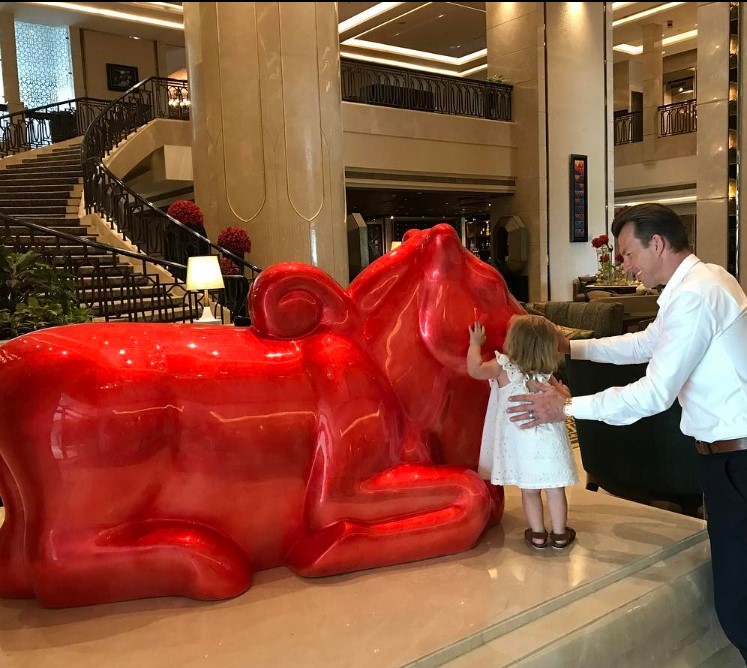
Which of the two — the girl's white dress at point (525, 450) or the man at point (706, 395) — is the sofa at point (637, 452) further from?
the girl's white dress at point (525, 450)

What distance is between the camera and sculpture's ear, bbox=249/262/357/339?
1.69 metres

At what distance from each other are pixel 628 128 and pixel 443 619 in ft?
59.4

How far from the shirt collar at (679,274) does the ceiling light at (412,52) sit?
16.7 meters

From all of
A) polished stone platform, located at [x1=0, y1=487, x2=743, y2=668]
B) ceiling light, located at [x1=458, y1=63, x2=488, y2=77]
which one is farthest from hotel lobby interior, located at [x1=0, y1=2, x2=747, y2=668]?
ceiling light, located at [x1=458, y1=63, x2=488, y2=77]

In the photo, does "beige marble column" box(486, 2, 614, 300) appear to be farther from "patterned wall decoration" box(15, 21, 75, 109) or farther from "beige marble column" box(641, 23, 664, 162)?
"patterned wall decoration" box(15, 21, 75, 109)

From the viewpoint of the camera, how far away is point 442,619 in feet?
4.82

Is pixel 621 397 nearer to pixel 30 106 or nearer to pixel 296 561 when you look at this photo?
pixel 296 561

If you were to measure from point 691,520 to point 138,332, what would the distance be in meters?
1.66

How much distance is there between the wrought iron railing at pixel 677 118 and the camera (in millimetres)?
15875

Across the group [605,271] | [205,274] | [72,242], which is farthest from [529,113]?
[205,274]

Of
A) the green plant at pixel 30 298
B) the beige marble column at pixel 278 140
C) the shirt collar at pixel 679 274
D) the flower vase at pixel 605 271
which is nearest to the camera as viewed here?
the shirt collar at pixel 679 274

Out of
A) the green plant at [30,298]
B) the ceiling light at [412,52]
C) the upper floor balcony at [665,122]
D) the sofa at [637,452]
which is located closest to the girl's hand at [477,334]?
the sofa at [637,452]

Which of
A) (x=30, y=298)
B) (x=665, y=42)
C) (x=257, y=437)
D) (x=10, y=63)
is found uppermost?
(x=665, y=42)

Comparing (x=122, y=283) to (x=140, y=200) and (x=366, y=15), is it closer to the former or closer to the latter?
(x=140, y=200)
